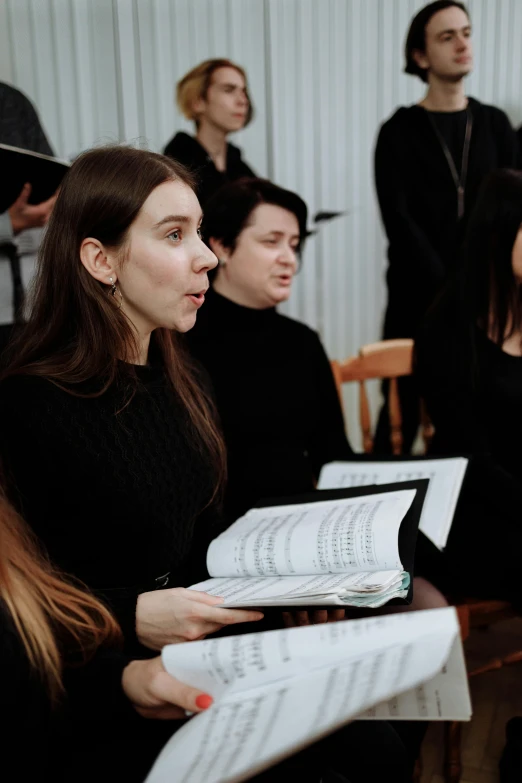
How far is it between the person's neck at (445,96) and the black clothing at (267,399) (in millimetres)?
1305

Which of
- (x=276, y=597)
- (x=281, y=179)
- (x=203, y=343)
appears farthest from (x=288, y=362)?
(x=281, y=179)

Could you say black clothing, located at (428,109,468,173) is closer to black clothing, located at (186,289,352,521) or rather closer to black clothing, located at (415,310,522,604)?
black clothing, located at (415,310,522,604)

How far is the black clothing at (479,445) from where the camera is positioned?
156 centimetres

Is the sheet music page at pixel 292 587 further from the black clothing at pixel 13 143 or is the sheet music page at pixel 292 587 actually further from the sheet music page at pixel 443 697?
the black clothing at pixel 13 143

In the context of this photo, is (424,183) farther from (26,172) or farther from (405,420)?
(26,172)

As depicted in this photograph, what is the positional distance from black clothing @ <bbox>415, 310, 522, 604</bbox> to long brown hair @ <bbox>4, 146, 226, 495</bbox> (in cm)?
76

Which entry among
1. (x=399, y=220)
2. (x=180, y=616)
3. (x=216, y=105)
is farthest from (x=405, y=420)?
(x=180, y=616)

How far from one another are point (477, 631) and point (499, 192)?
116cm

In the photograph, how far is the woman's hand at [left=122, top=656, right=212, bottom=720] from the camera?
0.79 metres

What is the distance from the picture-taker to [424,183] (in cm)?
268

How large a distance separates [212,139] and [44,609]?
2112 millimetres

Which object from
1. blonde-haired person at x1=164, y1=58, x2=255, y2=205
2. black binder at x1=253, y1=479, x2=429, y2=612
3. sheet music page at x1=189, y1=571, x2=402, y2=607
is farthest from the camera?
blonde-haired person at x1=164, y1=58, x2=255, y2=205

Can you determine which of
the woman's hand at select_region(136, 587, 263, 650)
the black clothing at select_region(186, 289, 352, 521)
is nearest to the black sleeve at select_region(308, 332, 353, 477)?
the black clothing at select_region(186, 289, 352, 521)

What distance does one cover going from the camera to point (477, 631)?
7.09ft
